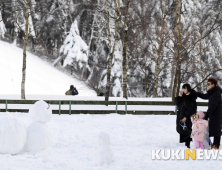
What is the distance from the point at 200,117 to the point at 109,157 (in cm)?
259

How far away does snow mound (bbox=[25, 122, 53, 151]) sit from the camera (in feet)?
26.4

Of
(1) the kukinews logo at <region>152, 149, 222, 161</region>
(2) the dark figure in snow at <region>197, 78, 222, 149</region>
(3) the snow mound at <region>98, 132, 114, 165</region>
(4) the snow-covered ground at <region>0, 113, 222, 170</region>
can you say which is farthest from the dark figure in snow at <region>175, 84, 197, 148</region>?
(3) the snow mound at <region>98, 132, 114, 165</region>

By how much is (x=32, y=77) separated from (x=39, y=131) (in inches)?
897

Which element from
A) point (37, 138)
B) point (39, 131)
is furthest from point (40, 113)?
point (37, 138)

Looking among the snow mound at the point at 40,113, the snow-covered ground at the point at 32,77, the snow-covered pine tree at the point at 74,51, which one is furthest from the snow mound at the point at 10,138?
the snow-covered pine tree at the point at 74,51

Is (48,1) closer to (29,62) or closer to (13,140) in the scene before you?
(29,62)

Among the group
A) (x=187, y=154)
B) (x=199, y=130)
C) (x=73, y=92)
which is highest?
(x=73, y=92)

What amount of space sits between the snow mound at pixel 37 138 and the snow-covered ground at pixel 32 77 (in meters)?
19.7

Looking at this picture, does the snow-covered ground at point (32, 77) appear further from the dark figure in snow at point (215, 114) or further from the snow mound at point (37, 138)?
the dark figure in snow at point (215, 114)

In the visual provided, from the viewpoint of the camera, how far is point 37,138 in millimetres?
8086

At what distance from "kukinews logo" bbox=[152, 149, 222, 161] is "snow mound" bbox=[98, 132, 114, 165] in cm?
105

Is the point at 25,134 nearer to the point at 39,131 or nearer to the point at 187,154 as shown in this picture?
the point at 39,131

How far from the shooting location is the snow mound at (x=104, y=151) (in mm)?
6648

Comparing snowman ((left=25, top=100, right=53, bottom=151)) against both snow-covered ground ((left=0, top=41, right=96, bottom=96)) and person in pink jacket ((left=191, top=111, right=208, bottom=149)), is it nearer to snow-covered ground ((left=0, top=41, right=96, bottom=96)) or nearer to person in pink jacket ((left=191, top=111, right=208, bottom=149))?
person in pink jacket ((left=191, top=111, right=208, bottom=149))
